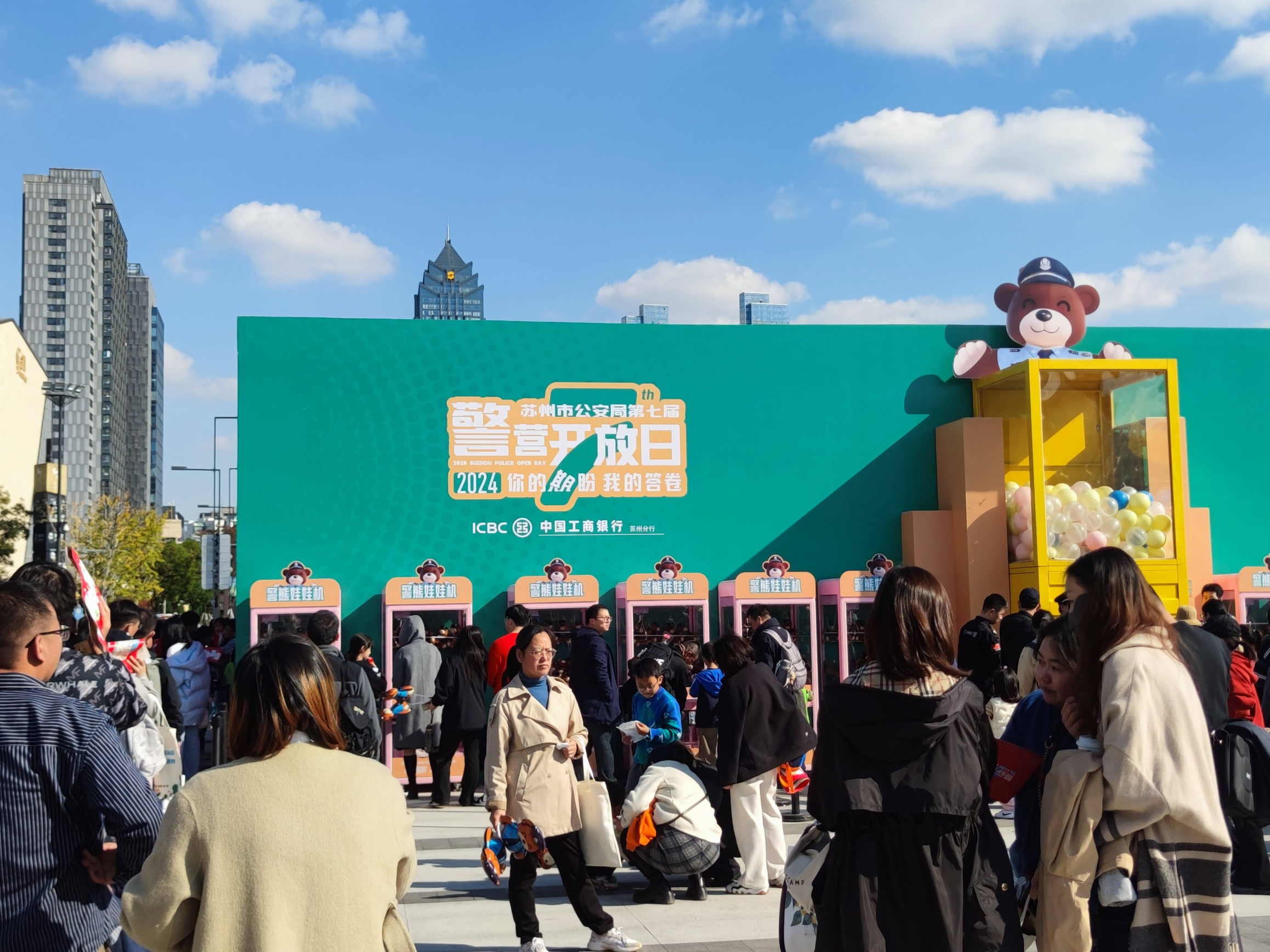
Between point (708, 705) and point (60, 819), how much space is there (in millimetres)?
5619

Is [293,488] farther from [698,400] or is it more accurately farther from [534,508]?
[698,400]

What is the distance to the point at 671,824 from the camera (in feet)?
21.5

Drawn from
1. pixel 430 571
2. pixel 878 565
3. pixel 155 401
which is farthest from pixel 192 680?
pixel 155 401

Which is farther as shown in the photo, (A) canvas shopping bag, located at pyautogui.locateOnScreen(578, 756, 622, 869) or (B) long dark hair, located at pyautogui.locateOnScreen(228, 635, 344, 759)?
(A) canvas shopping bag, located at pyautogui.locateOnScreen(578, 756, 622, 869)

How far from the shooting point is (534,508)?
13.4 meters

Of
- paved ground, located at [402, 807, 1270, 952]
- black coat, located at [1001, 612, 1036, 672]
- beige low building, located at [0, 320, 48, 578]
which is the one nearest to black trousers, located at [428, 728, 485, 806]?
paved ground, located at [402, 807, 1270, 952]

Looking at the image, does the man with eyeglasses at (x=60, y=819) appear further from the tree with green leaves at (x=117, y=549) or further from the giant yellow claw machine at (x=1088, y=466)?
the tree with green leaves at (x=117, y=549)

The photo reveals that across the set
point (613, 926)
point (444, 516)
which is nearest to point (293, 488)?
point (444, 516)

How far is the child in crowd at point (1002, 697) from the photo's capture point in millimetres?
8641

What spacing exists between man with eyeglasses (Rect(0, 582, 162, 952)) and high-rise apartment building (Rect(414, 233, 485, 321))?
164 metres

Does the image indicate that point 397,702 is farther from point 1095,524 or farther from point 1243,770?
point 1095,524

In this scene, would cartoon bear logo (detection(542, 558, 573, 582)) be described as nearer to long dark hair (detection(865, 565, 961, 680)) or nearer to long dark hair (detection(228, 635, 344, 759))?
long dark hair (detection(865, 565, 961, 680))

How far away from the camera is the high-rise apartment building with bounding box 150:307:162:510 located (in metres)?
168

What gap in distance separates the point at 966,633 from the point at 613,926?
18.5 ft
